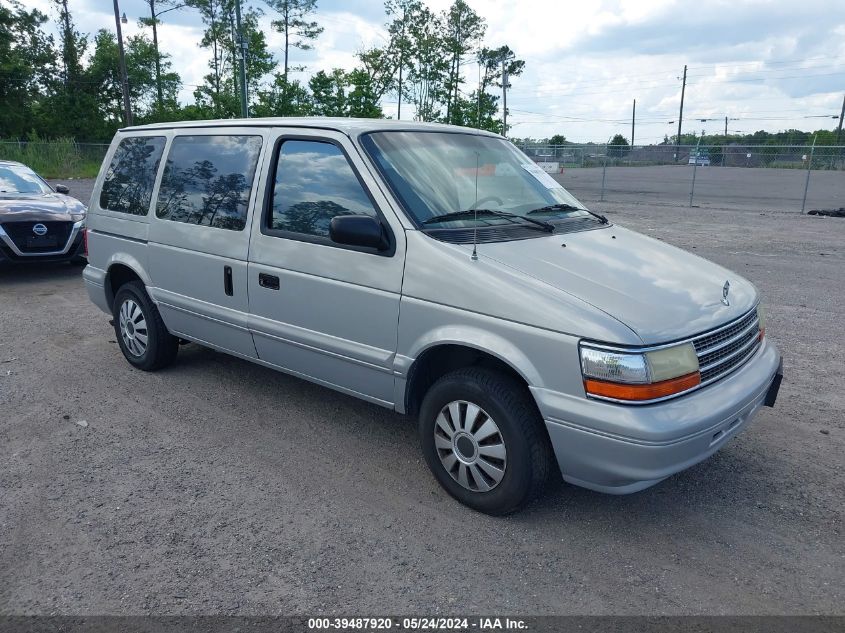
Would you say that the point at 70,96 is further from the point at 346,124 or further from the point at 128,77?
the point at 346,124

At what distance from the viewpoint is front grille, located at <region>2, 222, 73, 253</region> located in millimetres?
8869

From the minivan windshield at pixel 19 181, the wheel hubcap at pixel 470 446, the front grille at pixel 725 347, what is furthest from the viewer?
the minivan windshield at pixel 19 181

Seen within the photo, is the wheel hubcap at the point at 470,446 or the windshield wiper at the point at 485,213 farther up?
the windshield wiper at the point at 485,213

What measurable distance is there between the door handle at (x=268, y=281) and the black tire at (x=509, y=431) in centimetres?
134

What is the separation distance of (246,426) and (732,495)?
3.03 meters

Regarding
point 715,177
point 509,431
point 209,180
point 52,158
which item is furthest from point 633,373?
point 715,177

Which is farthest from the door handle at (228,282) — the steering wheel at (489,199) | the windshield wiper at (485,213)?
the steering wheel at (489,199)

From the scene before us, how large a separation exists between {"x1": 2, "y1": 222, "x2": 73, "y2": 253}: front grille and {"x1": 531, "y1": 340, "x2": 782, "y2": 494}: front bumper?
28.0 ft

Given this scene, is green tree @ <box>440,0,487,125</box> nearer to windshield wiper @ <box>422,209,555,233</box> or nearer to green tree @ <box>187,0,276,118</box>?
green tree @ <box>187,0,276,118</box>

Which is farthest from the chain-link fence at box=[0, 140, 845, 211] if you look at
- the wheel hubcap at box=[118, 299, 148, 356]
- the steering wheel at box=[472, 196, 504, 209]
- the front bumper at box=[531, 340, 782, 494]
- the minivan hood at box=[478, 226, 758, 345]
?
the wheel hubcap at box=[118, 299, 148, 356]

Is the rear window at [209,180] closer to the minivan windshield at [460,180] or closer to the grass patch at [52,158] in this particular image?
A: the minivan windshield at [460,180]

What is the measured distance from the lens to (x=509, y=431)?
3115mm

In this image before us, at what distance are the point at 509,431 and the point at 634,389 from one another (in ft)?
2.06

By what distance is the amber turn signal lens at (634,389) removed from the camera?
2809 mm
